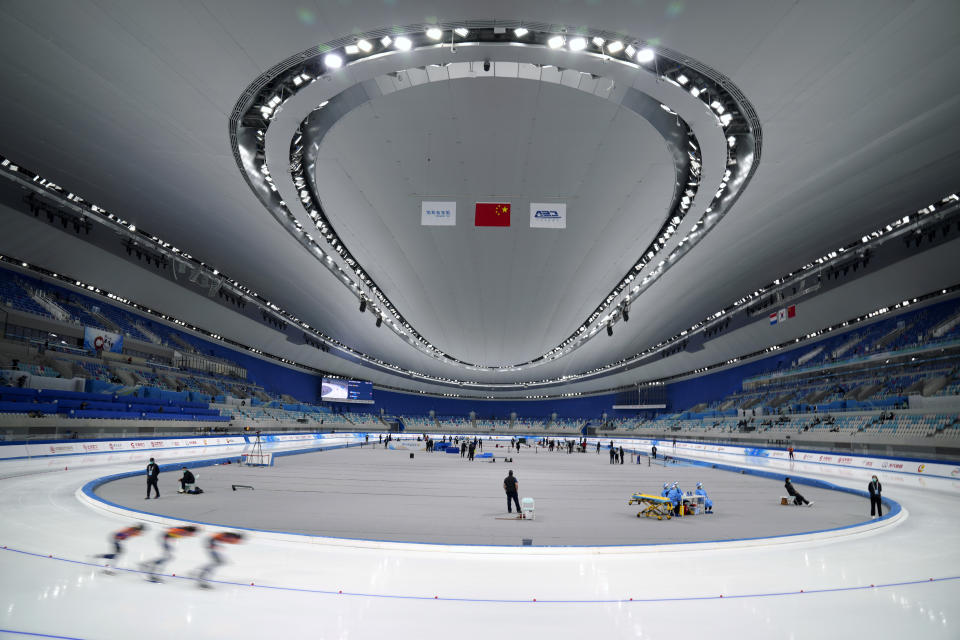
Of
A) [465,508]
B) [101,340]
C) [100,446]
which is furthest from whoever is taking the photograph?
[101,340]

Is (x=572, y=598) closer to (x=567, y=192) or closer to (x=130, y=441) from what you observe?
(x=567, y=192)

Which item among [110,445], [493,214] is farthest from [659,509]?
→ [110,445]

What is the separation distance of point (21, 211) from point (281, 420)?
87.0ft

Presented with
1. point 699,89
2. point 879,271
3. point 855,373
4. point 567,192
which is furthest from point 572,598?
point 855,373

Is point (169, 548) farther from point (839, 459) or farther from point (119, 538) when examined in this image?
point (839, 459)

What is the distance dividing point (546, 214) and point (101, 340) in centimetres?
3000

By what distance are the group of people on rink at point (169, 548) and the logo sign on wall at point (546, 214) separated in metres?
10.6

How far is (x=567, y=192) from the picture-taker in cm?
1487

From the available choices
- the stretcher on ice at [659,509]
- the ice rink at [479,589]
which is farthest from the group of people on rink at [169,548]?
the stretcher on ice at [659,509]

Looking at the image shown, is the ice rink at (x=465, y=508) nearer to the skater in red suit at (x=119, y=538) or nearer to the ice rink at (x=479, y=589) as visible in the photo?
the ice rink at (x=479, y=589)

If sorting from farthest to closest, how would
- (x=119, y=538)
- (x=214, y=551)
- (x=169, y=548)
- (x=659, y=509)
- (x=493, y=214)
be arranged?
(x=493, y=214)
(x=659, y=509)
(x=119, y=538)
(x=169, y=548)
(x=214, y=551)

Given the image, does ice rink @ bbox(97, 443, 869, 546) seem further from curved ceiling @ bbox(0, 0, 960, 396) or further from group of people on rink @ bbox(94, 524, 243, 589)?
curved ceiling @ bbox(0, 0, 960, 396)

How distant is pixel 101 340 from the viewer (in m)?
31.9

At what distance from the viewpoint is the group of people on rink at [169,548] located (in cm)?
663
